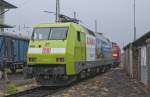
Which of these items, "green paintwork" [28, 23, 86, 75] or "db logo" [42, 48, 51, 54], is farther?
"db logo" [42, 48, 51, 54]

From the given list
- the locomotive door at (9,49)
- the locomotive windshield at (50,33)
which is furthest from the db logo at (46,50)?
the locomotive door at (9,49)

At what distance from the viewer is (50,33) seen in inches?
889

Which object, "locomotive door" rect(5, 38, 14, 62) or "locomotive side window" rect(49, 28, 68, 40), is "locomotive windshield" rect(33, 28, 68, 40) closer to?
"locomotive side window" rect(49, 28, 68, 40)

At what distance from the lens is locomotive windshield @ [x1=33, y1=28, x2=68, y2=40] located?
22.2 m

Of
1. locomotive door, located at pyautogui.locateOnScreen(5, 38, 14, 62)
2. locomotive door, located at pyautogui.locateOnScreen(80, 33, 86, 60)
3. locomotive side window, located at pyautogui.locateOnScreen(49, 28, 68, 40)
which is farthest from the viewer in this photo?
locomotive door, located at pyautogui.locateOnScreen(5, 38, 14, 62)

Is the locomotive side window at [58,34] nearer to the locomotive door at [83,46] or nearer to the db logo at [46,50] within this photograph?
the db logo at [46,50]

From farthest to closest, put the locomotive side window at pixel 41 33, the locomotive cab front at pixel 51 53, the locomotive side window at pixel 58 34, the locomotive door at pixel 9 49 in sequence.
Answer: the locomotive door at pixel 9 49, the locomotive side window at pixel 41 33, the locomotive side window at pixel 58 34, the locomotive cab front at pixel 51 53

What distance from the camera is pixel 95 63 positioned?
2923cm

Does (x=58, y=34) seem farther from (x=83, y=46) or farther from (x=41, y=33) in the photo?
(x=83, y=46)

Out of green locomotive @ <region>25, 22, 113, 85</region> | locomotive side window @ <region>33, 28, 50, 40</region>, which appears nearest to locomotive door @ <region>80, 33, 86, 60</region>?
green locomotive @ <region>25, 22, 113, 85</region>

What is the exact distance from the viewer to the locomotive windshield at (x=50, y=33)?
72.9 ft

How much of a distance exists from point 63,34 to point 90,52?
5.05 metres

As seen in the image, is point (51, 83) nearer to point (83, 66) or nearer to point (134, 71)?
point (83, 66)

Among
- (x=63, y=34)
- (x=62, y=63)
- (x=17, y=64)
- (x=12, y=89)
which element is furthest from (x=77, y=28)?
(x=17, y=64)
